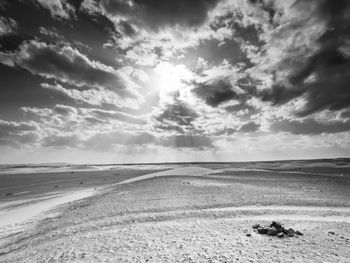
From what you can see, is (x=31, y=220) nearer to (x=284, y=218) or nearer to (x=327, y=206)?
(x=284, y=218)

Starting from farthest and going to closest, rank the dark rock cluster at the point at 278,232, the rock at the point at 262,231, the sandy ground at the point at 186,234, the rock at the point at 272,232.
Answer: the rock at the point at 262,231 → the rock at the point at 272,232 → the dark rock cluster at the point at 278,232 → the sandy ground at the point at 186,234

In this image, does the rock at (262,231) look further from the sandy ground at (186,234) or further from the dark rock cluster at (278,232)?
the sandy ground at (186,234)

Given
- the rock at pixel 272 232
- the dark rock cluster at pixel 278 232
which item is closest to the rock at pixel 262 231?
the dark rock cluster at pixel 278 232

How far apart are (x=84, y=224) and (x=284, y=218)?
35.2 ft

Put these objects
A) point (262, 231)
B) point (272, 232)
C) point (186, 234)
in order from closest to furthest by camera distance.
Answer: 1. point (272, 232)
2. point (262, 231)
3. point (186, 234)

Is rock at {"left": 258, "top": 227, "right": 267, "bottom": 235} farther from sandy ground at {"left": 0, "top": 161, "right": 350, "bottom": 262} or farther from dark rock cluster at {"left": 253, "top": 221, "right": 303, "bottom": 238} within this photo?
sandy ground at {"left": 0, "top": 161, "right": 350, "bottom": 262}

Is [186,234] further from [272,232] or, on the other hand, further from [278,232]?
[278,232]

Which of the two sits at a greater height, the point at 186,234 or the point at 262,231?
the point at 262,231

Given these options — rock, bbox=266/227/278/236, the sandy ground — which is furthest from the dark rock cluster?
the sandy ground

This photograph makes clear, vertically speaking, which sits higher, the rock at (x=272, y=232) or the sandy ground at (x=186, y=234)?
the rock at (x=272, y=232)

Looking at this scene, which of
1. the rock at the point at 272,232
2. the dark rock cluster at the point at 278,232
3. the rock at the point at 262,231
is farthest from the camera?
the rock at the point at 262,231

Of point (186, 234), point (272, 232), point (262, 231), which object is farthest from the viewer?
point (186, 234)

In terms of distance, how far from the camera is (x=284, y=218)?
440 inches

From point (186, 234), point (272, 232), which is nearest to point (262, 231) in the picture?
point (272, 232)
